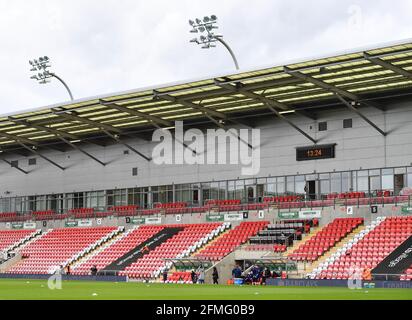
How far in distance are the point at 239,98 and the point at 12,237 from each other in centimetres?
2728

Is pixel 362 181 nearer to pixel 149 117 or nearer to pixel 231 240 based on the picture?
pixel 231 240

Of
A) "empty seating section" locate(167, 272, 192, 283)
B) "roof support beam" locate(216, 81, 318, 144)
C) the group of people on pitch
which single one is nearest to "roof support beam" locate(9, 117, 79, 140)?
"roof support beam" locate(216, 81, 318, 144)

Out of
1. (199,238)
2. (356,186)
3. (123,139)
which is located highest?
(123,139)

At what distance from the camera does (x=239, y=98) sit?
49750mm

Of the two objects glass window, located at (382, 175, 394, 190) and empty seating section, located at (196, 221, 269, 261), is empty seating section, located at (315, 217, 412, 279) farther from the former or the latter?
empty seating section, located at (196, 221, 269, 261)

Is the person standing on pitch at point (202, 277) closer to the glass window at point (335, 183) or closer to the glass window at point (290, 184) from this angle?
the glass window at point (290, 184)

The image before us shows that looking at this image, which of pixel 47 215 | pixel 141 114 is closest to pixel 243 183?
pixel 141 114

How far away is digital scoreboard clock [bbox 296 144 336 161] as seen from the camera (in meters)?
51.6

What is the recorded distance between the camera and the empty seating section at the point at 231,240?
4755cm

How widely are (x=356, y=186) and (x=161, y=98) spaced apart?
13600 mm

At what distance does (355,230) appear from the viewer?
1783 inches
